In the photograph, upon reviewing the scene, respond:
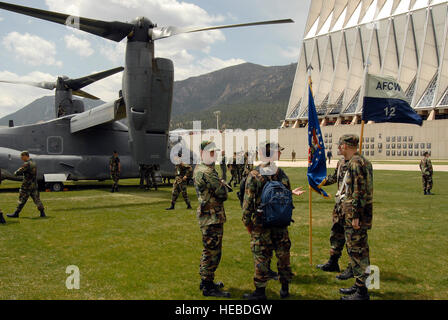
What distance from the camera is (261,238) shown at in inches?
181

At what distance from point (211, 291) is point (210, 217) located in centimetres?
99

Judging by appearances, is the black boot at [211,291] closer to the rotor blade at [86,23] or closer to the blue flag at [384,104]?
the blue flag at [384,104]

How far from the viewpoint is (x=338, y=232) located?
5.87 metres

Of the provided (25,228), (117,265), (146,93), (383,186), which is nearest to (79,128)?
(146,93)

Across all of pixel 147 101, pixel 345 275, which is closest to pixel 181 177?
pixel 147 101

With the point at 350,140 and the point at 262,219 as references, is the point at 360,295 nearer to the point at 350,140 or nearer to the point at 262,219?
the point at 262,219

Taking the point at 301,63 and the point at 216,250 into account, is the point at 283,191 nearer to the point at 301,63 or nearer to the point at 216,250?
the point at 216,250

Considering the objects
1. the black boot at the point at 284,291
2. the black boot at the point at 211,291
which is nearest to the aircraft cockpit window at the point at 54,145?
the black boot at the point at 211,291

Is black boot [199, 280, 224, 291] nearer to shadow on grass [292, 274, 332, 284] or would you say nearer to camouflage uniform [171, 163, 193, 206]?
shadow on grass [292, 274, 332, 284]

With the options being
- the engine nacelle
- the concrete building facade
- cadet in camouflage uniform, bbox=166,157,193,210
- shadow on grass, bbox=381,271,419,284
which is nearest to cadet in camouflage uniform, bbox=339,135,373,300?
shadow on grass, bbox=381,271,419,284

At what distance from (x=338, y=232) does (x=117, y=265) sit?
3.78m

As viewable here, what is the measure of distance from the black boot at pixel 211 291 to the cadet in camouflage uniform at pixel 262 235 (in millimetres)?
298

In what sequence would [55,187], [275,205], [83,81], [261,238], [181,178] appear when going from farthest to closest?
1. [83,81]
2. [55,187]
3. [181,178]
4. [261,238]
5. [275,205]

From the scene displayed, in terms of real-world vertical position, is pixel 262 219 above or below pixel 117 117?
below
